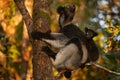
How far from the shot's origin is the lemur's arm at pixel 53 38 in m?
5.49

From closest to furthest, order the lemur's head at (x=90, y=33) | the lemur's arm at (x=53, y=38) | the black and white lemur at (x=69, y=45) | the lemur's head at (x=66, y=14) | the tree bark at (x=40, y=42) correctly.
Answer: the tree bark at (x=40, y=42), the lemur's arm at (x=53, y=38), the black and white lemur at (x=69, y=45), the lemur's head at (x=90, y=33), the lemur's head at (x=66, y=14)

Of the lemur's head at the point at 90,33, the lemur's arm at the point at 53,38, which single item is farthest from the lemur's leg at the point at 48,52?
the lemur's head at the point at 90,33

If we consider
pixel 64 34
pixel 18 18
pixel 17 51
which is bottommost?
pixel 17 51

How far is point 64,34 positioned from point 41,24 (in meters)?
0.72

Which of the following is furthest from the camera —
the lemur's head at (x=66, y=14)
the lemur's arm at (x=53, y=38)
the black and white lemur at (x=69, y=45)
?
the lemur's head at (x=66, y=14)

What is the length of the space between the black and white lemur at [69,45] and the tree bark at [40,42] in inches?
7.4

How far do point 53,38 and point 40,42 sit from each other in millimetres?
334

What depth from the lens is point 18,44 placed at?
13.5 meters

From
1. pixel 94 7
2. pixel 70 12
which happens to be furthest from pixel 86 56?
pixel 94 7

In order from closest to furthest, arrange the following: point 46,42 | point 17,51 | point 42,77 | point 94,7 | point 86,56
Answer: point 42,77
point 46,42
point 86,56
point 17,51
point 94,7

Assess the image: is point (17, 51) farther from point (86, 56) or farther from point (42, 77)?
point (42, 77)

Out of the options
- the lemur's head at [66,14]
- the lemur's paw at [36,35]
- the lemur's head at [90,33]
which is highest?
the lemur's head at [66,14]

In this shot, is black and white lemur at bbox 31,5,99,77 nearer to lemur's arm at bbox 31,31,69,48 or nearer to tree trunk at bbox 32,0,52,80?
lemur's arm at bbox 31,31,69,48

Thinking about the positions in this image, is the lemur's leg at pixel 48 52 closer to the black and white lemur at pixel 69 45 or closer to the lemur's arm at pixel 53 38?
the black and white lemur at pixel 69 45
